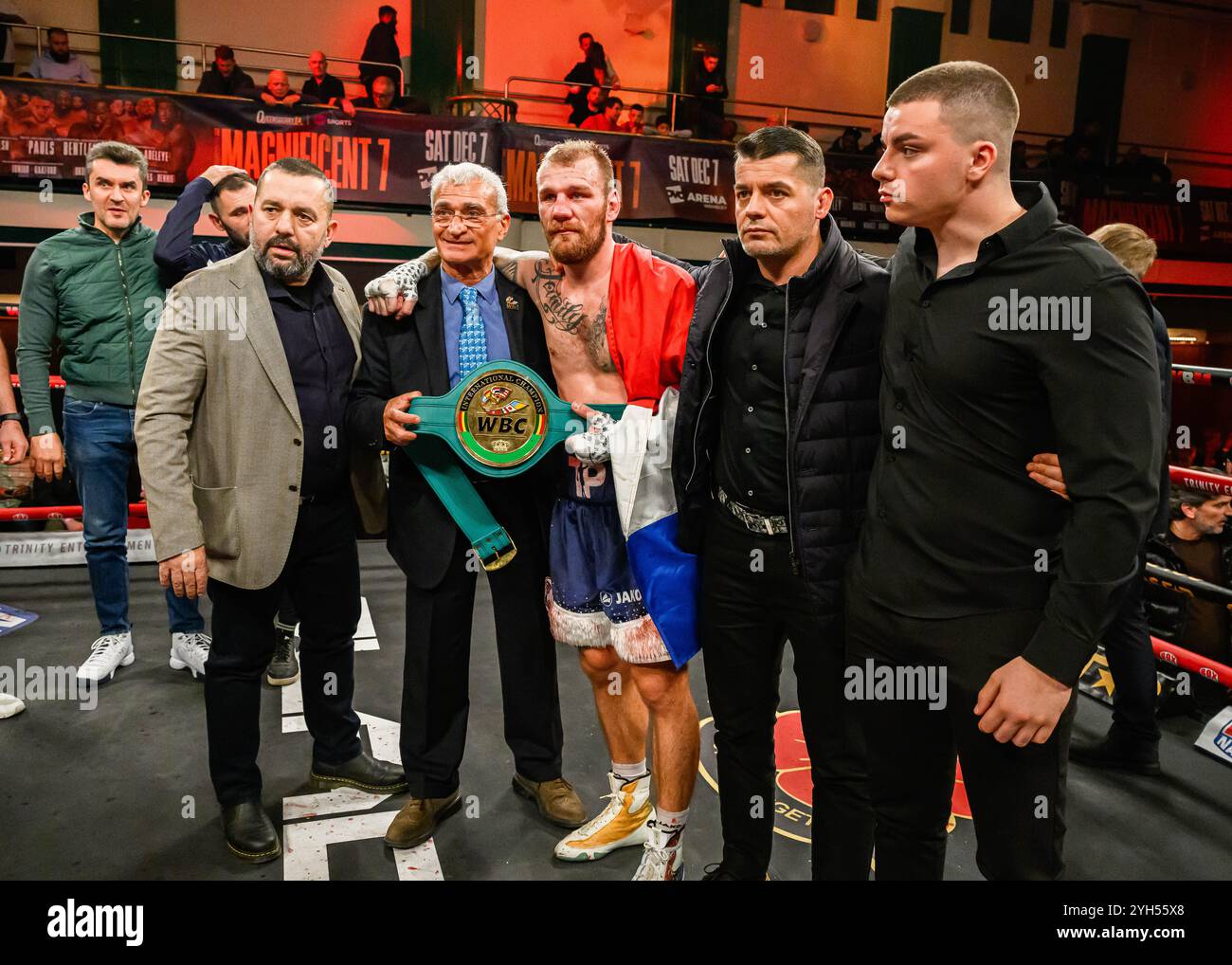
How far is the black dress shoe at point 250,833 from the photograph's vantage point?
2607 mm

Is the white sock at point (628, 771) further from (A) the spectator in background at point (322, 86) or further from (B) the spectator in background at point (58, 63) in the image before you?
(B) the spectator in background at point (58, 63)

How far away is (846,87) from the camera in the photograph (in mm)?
12297

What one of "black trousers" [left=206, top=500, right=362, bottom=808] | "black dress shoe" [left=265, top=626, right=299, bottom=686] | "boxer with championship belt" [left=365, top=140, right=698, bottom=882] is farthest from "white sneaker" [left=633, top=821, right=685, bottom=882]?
"black dress shoe" [left=265, top=626, right=299, bottom=686]

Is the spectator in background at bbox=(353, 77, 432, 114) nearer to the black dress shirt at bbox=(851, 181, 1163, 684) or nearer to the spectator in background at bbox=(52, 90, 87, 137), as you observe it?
the spectator in background at bbox=(52, 90, 87, 137)

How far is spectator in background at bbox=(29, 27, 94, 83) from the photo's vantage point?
844 centimetres

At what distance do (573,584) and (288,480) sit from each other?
0.90 m

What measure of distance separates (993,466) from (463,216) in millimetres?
1604

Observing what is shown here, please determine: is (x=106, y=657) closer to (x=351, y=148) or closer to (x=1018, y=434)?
(x=1018, y=434)

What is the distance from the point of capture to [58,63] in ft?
28.1

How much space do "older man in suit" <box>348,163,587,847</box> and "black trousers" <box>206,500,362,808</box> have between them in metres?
0.25

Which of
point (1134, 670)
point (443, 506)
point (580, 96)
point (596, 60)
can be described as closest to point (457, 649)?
point (443, 506)
